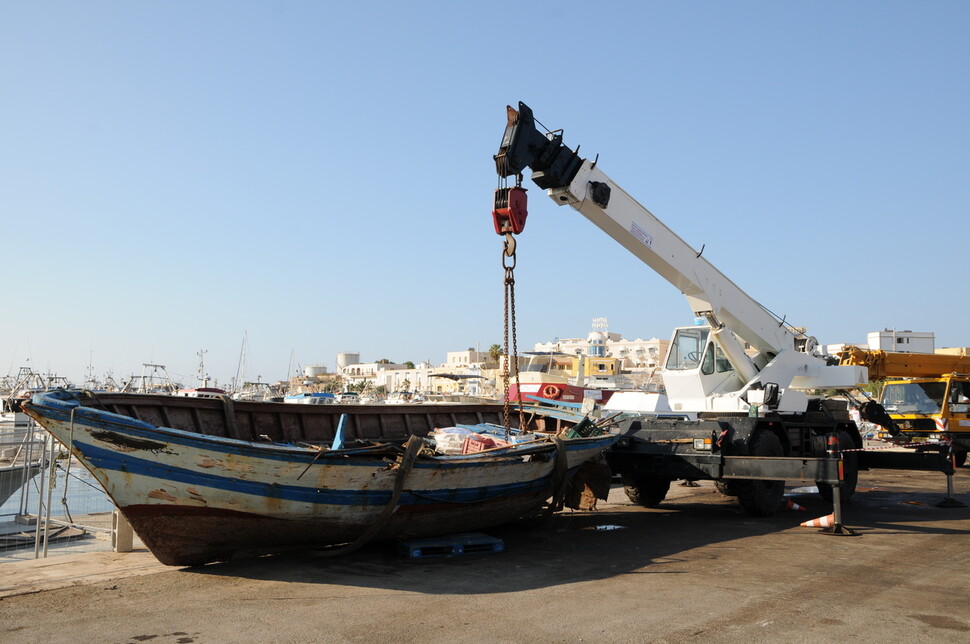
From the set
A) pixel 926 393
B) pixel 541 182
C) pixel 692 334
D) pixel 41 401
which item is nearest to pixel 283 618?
pixel 41 401

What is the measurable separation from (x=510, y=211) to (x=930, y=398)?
14.2m

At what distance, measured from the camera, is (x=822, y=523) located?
31.5ft

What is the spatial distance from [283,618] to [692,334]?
8552 mm

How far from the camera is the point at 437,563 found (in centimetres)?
741

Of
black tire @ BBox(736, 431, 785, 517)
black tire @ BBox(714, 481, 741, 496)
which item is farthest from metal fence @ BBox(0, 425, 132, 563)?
black tire @ BBox(736, 431, 785, 517)

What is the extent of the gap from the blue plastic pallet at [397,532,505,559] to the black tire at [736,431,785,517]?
13.6 feet

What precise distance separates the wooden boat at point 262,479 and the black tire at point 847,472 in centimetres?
531

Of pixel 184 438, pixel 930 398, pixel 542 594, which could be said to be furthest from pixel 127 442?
pixel 930 398

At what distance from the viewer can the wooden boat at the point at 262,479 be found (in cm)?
628

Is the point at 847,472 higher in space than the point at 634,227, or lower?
lower

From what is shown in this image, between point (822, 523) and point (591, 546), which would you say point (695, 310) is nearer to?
point (822, 523)

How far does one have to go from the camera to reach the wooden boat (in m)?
6.28

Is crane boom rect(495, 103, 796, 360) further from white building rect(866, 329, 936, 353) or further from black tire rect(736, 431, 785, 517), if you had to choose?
white building rect(866, 329, 936, 353)

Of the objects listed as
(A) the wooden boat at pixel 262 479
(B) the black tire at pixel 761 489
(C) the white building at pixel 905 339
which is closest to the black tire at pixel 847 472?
(B) the black tire at pixel 761 489
